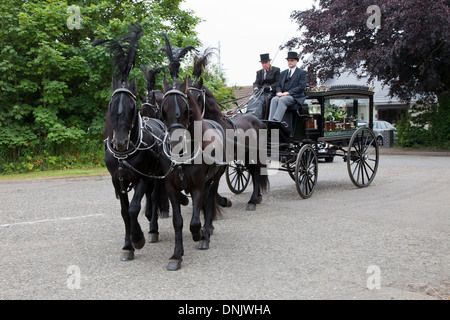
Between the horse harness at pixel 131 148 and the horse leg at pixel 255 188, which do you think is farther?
→ the horse leg at pixel 255 188

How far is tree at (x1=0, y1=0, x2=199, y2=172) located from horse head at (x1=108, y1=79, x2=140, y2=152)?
10.3 metres

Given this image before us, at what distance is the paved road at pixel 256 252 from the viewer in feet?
14.8

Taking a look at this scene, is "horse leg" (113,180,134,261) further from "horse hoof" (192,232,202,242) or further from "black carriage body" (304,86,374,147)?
"black carriage body" (304,86,374,147)

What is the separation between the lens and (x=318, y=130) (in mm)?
10242

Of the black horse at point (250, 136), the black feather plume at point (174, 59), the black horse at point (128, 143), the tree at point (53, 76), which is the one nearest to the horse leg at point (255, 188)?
the black horse at point (250, 136)

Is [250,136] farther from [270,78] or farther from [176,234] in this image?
[176,234]

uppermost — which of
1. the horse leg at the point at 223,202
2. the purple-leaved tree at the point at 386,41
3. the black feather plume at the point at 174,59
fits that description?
the purple-leaved tree at the point at 386,41

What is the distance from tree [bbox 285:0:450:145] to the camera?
18812 millimetres

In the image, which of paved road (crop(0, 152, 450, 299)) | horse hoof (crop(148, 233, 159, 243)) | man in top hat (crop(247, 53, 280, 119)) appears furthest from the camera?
man in top hat (crop(247, 53, 280, 119))

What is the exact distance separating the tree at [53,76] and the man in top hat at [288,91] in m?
6.71

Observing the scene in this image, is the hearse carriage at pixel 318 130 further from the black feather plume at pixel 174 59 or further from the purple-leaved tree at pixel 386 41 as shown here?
the purple-leaved tree at pixel 386 41

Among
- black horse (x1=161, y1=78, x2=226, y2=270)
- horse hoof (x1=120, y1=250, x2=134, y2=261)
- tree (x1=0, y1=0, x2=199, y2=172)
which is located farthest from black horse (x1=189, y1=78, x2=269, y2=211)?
tree (x1=0, y1=0, x2=199, y2=172)
